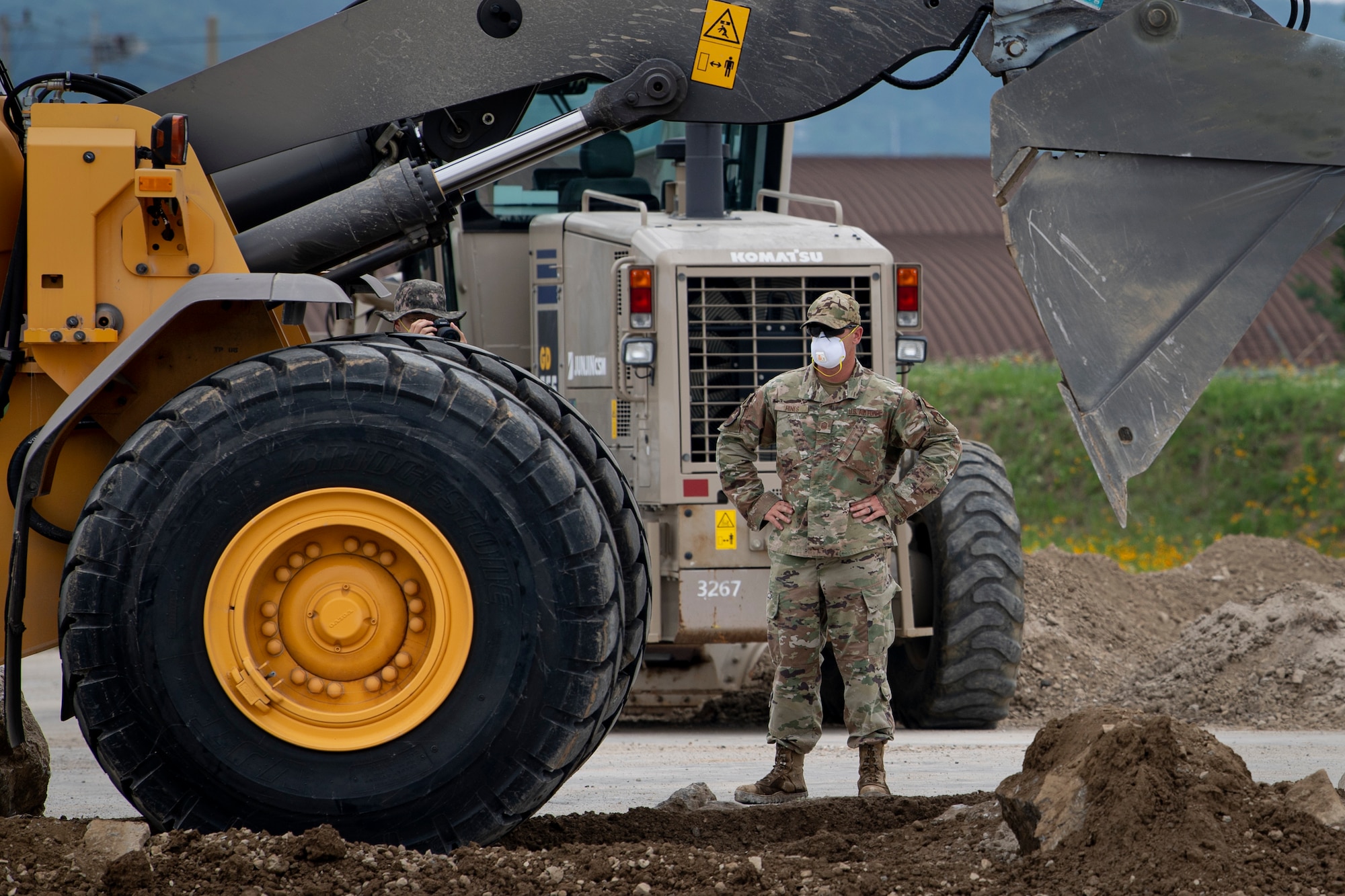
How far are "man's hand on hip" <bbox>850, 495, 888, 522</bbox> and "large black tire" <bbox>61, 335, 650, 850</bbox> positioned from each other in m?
1.55

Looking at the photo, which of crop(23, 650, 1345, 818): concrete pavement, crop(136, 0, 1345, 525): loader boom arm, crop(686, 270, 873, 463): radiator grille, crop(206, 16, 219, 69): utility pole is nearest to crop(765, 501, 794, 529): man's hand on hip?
crop(23, 650, 1345, 818): concrete pavement

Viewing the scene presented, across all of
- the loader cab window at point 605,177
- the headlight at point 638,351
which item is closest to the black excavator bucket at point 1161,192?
the headlight at point 638,351

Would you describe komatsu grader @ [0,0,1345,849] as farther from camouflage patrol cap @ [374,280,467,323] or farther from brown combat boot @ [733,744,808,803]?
camouflage patrol cap @ [374,280,467,323]

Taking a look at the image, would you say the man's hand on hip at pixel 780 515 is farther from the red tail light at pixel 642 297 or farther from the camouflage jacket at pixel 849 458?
the red tail light at pixel 642 297

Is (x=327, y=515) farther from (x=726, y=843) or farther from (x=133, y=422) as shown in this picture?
(x=726, y=843)

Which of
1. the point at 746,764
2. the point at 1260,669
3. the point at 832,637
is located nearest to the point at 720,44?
the point at 832,637

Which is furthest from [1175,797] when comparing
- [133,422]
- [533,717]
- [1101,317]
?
[133,422]

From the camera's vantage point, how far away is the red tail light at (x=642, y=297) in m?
7.14

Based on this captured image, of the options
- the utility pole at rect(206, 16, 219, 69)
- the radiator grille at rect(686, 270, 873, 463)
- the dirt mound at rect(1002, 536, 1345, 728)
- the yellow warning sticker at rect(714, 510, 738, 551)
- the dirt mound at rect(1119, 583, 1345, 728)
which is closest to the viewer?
the yellow warning sticker at rect(714, 510, 738, 551)

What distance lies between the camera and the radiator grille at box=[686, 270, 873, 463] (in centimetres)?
719

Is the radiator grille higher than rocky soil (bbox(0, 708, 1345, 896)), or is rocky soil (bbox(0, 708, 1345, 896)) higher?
the radiator grille

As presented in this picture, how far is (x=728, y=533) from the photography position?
7086 mm

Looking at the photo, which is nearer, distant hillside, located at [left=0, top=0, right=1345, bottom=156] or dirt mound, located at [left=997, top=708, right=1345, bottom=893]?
dirt mound, located at [left=997, top=708, right=1345, bottom=893]

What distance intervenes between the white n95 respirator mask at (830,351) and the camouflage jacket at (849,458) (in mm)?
110
